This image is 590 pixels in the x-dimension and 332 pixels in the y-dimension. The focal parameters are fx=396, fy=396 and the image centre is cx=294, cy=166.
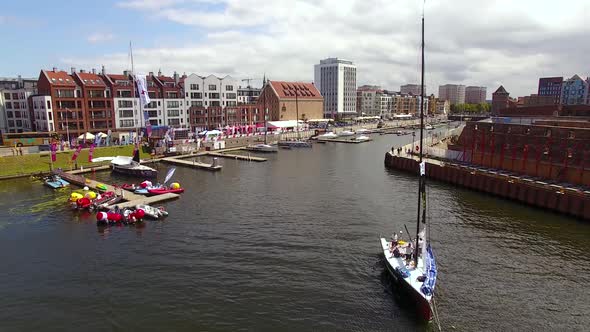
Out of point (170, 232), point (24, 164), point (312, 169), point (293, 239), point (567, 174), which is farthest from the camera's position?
point (312, 169)

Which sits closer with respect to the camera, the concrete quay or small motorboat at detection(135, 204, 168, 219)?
small motorboat at detection(135, 204, 168, 219)

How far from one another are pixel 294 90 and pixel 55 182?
421 feet

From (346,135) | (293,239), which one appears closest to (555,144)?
(293,239)

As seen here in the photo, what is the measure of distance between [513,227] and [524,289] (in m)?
16.4

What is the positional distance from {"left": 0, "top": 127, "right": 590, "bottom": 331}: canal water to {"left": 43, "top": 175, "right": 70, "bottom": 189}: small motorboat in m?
4.70

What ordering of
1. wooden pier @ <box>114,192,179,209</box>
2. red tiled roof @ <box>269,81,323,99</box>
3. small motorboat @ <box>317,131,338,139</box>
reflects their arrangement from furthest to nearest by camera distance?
red tiled roof @ <box>269,81,323,99</box>, small motorboat @ <box>317,131,338,139</box>, wooden pier @ <box>114,192,179,209</box>

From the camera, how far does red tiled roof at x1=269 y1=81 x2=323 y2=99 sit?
6737 inches

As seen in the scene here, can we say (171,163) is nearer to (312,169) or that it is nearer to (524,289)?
(312,169)

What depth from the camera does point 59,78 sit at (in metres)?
104

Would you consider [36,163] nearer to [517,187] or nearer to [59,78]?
[59,78]

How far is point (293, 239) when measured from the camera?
133ft

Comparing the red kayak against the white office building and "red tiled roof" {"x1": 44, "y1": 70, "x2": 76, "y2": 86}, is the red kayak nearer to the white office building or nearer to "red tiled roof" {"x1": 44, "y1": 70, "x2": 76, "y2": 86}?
the white office building

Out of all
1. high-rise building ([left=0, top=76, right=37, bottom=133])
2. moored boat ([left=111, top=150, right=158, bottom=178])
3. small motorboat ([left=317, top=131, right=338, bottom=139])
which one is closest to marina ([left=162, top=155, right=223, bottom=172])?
moored boat ([left=111, top=150, right=158, bottom=178])

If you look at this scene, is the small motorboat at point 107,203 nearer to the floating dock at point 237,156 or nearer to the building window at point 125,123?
the floating dock at point 237,156
